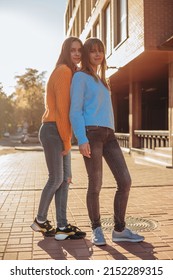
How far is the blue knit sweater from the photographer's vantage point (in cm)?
367

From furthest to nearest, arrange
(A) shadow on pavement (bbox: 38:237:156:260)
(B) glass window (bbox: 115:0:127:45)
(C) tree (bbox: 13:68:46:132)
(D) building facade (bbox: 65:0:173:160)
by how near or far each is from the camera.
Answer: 1. (C) tree (bbox: 13:68:46:132)
2. (B) glass window (bbox: 115:0:127:45)
3. (D) building facade (bbox: 65:0:173:160)
4. (A) shadow on pavement (bbox: 38:237:156:260)

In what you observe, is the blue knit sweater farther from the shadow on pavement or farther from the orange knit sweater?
the shadow on pavement

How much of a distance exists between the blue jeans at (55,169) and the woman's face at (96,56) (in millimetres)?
725

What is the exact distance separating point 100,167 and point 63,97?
2.54ft

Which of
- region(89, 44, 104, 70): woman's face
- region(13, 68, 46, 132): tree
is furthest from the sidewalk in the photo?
region(13, 68, 46, 132): tree

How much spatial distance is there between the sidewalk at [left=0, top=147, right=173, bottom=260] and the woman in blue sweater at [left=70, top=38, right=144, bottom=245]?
0.83 ft

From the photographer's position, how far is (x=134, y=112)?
18.0 meters

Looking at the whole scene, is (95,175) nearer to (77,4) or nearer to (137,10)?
(137,10)

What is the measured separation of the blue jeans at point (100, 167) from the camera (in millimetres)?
3750

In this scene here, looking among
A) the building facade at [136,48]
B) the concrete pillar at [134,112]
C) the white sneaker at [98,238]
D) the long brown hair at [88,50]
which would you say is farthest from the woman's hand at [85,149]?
the concrete pillar at [134,112]

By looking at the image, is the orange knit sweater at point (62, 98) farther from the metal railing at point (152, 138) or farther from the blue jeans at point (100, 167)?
the metal railing at point (152, 138)
